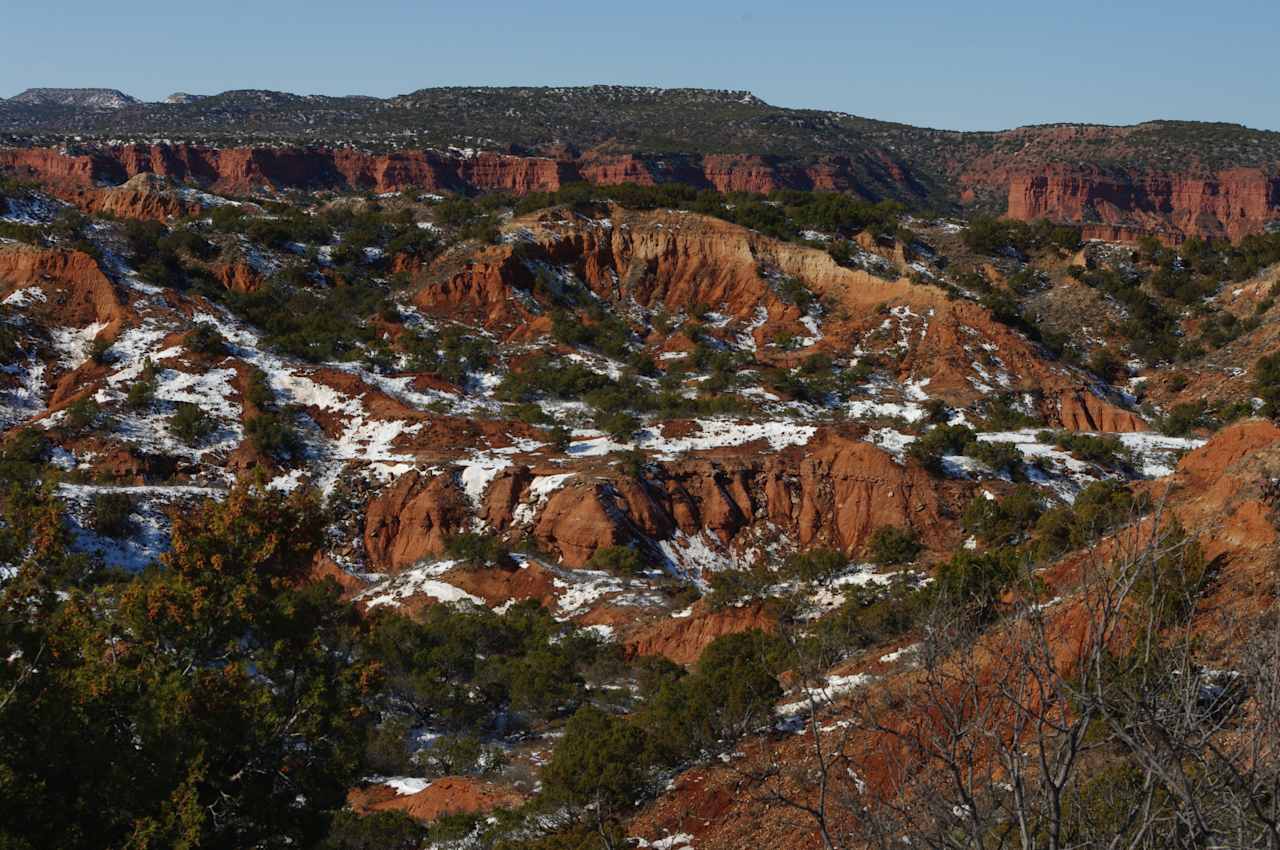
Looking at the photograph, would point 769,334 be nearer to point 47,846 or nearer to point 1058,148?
point 47,846

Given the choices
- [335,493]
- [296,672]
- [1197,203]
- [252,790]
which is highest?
[1197,203]

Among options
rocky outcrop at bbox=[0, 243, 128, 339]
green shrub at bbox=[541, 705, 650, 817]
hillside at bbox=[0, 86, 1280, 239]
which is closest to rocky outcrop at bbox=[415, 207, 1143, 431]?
rocky outcrop at bbox=[0, 243, 128, 339]

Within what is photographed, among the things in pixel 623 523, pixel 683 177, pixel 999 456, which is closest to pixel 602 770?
pixel 623 523

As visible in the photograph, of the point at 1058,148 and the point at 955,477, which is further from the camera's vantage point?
the point at 1058,148

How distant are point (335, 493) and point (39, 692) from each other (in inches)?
1041

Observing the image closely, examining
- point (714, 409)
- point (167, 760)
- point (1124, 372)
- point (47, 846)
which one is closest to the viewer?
point (47, 846)

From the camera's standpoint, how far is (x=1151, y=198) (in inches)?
5207

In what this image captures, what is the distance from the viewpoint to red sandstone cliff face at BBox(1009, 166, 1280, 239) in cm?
12862

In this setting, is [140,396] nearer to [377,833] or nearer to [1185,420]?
[377,833]

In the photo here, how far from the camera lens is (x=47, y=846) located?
32.4ft

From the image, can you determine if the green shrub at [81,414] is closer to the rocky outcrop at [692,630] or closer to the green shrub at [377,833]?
the rocky outcrop at [692,630]

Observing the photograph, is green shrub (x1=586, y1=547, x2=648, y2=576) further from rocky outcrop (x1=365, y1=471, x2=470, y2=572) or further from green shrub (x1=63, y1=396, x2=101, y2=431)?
green shrub (x1=63, y1=396, x2=101, y2=431)

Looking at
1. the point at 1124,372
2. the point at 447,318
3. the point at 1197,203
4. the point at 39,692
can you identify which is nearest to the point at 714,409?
the point at 447,318

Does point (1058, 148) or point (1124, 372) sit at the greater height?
point (1058, 148)
